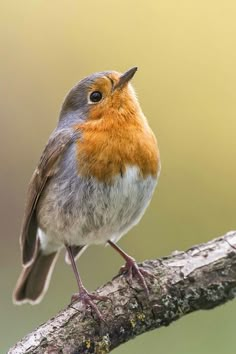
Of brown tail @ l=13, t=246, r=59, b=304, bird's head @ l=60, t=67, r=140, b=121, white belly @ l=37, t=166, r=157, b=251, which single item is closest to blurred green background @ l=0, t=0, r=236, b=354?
brown tail @ l=13, t=246, r=59, b=304

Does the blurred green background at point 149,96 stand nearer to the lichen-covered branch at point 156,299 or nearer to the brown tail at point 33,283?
the brown tail at point 33,283

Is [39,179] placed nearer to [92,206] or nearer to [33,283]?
[92,206]

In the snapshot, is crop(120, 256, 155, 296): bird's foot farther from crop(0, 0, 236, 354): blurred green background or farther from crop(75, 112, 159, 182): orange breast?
crop(0, 0, 236, 354): blurred green background

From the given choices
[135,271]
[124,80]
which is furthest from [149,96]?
[135,271]

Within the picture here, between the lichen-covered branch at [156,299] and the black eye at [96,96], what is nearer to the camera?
the lichen-covered branch at [156,299]

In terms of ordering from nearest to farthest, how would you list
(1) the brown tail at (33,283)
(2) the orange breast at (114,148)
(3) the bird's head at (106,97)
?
(2) the orange breast at (114,148), (3) the bird's head at (106,97), (1) the brown tail at (33,283)

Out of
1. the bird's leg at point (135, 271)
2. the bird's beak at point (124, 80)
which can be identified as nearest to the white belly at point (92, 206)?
the bird's leg at point (135, 271)

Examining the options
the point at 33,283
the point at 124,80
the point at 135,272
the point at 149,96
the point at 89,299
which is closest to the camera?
the point at 89,299
